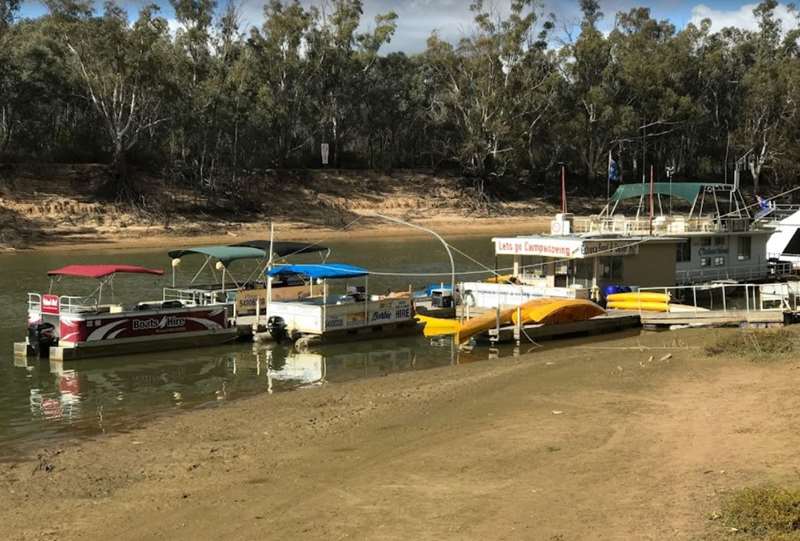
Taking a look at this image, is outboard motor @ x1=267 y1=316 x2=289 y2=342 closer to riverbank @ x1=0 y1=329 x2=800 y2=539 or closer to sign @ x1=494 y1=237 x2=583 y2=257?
riverbank @ x1=0 y1=329 x2=800 y2=539

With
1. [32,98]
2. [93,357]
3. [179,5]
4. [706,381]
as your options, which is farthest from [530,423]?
[179,5]

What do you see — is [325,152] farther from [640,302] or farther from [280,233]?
[640,302]

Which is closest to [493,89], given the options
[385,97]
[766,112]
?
[385,97]

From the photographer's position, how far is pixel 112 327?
85.7 feet

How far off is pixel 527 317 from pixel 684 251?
11.8 metres

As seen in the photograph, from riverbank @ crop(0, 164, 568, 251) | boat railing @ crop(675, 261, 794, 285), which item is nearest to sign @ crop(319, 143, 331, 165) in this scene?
riverbank @ crop(0, 164, 568, 251)

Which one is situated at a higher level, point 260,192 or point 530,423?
point 260,192

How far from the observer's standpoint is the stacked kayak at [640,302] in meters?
32.0

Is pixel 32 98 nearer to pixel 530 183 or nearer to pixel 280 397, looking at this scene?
pixel 530 183

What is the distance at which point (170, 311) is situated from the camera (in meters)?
27.3

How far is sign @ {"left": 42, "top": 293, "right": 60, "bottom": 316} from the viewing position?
85.6 feet

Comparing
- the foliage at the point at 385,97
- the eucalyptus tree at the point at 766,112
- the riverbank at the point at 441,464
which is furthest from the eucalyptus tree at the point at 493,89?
the riverbank at the point at 441,464

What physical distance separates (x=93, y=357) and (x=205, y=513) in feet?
A: 52.7

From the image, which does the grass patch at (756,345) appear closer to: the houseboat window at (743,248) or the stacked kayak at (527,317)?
the stacked kayak at (527,317)
